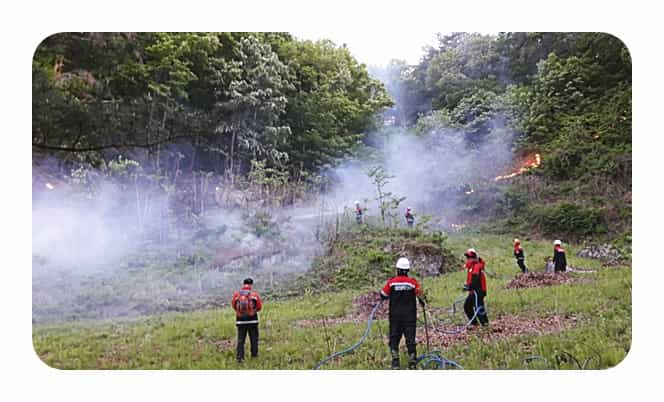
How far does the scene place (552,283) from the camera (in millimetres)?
4160

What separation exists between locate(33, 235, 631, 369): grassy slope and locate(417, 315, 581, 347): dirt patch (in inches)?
2.0

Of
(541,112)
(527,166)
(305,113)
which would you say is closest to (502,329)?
(527,166)

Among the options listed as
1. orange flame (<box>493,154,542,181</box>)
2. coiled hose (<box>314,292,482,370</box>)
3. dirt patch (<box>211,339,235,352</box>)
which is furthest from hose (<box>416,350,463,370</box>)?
orange flame (<box>493,154,542,181</box>)

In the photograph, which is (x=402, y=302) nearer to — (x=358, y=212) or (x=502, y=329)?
(x=502, y=329)

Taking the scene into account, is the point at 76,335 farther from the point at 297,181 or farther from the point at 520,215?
the point at 520,215

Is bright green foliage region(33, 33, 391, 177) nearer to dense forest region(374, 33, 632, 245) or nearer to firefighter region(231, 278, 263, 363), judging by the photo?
dense forest region(374, 33, 632, 245)

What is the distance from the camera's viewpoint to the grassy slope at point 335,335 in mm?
3699

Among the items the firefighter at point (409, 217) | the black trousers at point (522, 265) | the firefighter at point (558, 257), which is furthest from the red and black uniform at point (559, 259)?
the firefighter at point (409, 217)

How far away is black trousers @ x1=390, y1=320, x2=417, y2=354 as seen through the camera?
3.55m

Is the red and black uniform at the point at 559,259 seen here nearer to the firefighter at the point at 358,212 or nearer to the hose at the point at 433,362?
the hose at the point at 433,362

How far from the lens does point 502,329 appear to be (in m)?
3.89

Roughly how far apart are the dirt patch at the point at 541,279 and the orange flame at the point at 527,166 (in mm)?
854

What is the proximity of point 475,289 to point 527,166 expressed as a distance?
123 centimetres

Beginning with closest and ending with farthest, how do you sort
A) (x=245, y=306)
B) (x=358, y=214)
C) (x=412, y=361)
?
(x=412, y=361)
(x=245, y=306)
(x=358, y=214)
